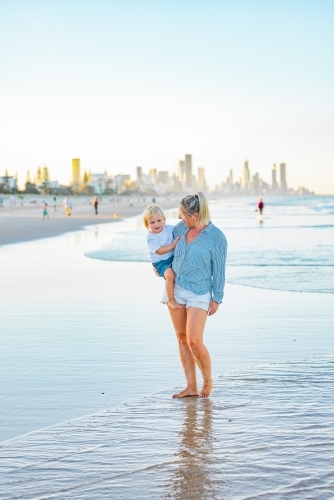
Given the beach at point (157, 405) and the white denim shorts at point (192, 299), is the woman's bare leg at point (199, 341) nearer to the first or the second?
the white denim shorts at point (192, 299)

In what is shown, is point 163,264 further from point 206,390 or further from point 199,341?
point 206,390

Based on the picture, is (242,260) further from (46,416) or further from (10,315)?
(46,416)

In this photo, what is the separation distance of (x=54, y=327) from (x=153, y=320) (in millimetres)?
1275

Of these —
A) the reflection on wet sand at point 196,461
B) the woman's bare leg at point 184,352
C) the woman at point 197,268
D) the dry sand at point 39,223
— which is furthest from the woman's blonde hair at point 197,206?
the dry sand at point 39,223

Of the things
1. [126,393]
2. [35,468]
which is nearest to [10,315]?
[126,393]

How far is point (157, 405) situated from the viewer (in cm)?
560

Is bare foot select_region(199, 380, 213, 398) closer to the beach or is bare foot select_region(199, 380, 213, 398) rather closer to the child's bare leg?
the beach

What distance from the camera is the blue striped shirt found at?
18.6 ft

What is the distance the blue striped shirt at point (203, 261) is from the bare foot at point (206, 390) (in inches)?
28.0

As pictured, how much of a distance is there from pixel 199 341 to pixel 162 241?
846 millimetres

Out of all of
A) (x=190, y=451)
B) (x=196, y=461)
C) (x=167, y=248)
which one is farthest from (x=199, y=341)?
(x=196, y=461)

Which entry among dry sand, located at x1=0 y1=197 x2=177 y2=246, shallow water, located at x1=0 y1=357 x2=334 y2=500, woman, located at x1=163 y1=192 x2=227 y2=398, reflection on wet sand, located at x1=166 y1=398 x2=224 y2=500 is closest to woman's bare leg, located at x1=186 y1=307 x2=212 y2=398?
woman, located at x1=163 y1=192 x2=227 y2=398

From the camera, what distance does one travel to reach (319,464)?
4.34 meters

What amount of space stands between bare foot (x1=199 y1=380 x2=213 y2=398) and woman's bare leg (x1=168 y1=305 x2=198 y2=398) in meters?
0.05
